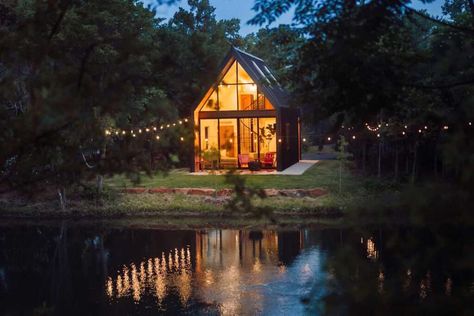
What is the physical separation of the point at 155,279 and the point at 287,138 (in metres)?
14.0

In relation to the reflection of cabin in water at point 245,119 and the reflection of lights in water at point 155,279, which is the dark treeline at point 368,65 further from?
the reflection of cabin in water at point 245,119

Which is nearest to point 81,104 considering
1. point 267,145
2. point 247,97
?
point 247,97

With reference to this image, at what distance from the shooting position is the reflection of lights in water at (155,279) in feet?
29.4

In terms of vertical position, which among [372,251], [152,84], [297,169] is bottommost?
[372,251]

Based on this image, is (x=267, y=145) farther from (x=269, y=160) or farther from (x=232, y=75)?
(x=232, y=75)

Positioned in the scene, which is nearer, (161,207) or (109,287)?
(109,287)

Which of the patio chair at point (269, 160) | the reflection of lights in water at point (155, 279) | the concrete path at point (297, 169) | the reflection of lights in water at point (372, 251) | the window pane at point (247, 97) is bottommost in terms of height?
the reflection of lights in water at point (155, 279)

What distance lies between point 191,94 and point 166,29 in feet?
10.5

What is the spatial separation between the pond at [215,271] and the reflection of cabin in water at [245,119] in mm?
8097

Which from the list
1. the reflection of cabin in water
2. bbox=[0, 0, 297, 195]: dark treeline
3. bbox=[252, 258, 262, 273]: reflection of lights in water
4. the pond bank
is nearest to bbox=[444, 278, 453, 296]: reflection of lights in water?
bbox=[0, 0, 297, 195]: dark treeline

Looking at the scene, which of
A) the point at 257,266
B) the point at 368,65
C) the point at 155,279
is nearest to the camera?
the point at 368,65

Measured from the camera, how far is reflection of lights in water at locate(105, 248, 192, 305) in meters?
8.95

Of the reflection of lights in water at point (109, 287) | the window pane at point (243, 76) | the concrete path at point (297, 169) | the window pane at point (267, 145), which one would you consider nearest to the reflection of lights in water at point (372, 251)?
the reflection of lights in water at point (109, 287)

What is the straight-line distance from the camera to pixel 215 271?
33.8 ft
